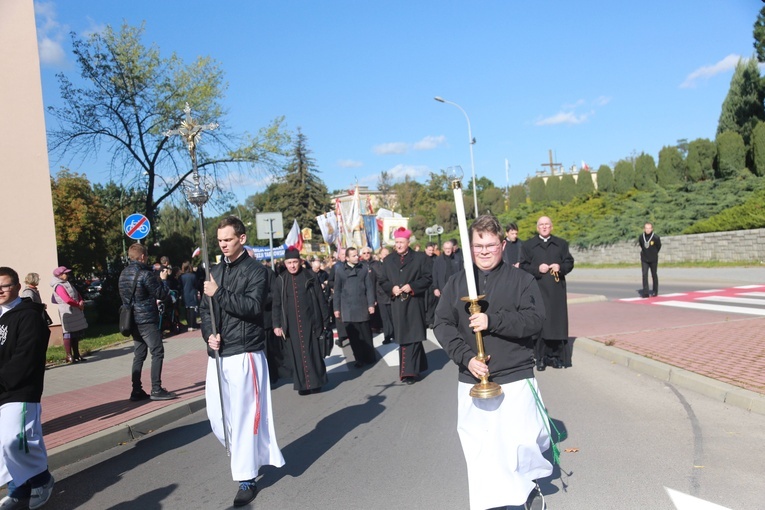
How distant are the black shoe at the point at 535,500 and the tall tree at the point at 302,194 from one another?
69161 millimetres

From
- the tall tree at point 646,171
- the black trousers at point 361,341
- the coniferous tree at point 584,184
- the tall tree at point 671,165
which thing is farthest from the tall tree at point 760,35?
the black trousers at point 361,341

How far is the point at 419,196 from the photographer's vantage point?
214 feet

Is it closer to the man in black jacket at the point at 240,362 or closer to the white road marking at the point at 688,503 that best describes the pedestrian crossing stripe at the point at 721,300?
the white road marking at the point at 688,503

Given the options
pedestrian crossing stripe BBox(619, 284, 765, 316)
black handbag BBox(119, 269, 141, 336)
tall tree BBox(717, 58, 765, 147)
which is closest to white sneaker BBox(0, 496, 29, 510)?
black handbag BBox(119, 269, 141, 336)

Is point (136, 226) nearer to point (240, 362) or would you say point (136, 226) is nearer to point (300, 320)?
point (300, 320)

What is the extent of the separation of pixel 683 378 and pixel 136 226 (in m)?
12.2

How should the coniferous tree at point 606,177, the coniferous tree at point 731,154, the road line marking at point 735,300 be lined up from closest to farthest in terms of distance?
the road line marking at point 735,300
the coniferous tree at point 731,154
the coniferous tree at point 606,177

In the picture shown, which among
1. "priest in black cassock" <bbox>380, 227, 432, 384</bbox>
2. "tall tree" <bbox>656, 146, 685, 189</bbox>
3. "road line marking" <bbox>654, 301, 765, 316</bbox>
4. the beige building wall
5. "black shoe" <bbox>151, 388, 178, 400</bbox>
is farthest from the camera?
"tall tree" <bbox>656, 146, 685, 189</bbox>

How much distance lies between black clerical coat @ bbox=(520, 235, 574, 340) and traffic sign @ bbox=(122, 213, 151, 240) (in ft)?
31.8

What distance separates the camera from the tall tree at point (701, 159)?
32.0 m

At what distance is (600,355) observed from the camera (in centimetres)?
941

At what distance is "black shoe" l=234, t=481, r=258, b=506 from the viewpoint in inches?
180

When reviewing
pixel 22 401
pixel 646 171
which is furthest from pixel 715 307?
pixel 646 171

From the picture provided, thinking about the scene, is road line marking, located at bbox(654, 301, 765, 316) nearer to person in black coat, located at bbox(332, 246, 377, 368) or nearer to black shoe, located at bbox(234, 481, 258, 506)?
person in black coat, located at bbox(332, 246, 377, 368)
